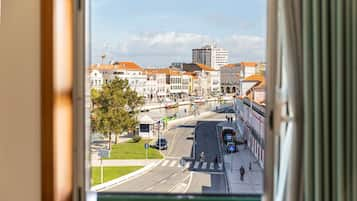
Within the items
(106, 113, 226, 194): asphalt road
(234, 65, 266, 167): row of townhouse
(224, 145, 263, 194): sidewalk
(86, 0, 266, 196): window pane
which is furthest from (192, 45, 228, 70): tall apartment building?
(224, 145, 263, 194): sidewalk

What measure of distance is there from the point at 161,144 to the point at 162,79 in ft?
1.32

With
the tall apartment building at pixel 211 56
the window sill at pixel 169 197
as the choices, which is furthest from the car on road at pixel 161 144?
the tall apartment building at pixel 211 56

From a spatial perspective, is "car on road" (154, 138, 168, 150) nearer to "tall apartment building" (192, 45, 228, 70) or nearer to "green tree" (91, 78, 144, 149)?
"green tree" (91, 78, 144, 149)

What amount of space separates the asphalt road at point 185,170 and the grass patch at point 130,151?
0.09m

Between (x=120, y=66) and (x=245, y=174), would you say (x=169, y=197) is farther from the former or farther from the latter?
(x=120, y=66)

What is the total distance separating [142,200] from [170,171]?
0.79 feet

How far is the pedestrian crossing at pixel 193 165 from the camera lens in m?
2.31

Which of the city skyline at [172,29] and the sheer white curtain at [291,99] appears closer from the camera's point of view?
the sheer white curtain at [291,99]

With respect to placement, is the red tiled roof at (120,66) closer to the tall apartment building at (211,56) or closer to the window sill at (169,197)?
the tall apartment building at (211,56)

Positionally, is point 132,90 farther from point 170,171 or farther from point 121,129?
point 170,171

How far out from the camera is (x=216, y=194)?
2.29 m

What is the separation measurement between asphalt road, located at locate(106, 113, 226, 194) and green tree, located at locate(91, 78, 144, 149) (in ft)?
0.88

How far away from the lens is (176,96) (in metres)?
2.37

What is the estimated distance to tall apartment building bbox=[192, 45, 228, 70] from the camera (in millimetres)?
2264
